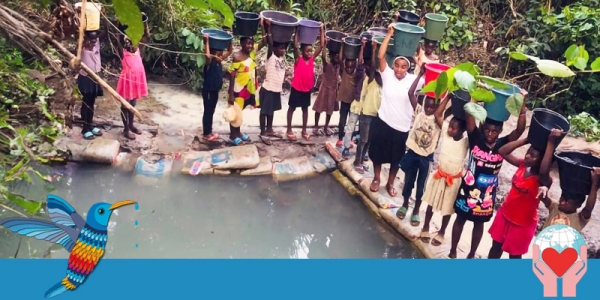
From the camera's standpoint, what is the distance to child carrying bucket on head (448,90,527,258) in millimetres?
3066

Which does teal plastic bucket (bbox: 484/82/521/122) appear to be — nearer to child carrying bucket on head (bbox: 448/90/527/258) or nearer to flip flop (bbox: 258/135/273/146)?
child carrying bucket on head (bbox: 448/90/527/258)

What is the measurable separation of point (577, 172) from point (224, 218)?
2301 millimetres

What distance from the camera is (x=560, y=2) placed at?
681 cm

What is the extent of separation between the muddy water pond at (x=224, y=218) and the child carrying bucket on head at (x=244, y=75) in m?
0.70

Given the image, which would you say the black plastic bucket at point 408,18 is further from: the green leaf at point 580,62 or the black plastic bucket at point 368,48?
the green leaf at point 580,62

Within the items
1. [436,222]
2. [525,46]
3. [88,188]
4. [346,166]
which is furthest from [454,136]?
[525,46]

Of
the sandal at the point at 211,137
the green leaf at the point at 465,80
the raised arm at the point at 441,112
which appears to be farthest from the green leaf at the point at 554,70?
the sandal at the point at 211,137

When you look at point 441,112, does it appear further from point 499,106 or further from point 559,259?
point 559,259

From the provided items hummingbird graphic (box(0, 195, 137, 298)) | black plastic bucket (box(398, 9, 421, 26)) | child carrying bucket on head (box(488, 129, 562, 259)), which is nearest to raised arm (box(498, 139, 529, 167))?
child carrying bucket on head (box(488, 129, 562, 259))

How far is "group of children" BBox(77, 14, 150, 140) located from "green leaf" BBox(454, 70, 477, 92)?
2.68 m

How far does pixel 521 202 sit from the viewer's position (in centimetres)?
299

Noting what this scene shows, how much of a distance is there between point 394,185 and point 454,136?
1177 mm

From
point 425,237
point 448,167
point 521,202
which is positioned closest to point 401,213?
point 425,237

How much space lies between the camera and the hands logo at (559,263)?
6.65 feet
